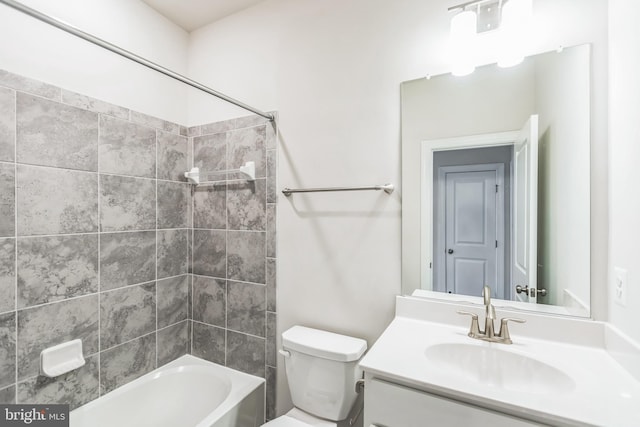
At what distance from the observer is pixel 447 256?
4.53 feet

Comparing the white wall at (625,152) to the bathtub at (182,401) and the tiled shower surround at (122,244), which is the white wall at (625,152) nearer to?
the tiled shower surround at (122,244)

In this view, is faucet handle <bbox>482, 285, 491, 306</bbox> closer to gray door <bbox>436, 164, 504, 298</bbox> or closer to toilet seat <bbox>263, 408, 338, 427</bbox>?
gray door <bbox>436, 164, 504, 298</bbox>

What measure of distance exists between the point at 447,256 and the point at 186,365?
174cm

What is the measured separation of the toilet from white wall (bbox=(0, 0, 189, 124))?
64.5 inches

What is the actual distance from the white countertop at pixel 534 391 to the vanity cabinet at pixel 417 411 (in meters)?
0.02

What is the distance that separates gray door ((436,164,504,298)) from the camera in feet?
4.20

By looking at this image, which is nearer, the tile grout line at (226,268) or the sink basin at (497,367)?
the sink basin at (497,367)

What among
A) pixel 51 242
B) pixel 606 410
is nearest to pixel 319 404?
pixel 606 410

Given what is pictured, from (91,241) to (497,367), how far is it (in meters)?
1.92

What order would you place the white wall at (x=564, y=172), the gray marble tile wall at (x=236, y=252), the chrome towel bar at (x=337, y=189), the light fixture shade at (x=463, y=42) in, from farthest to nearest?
the gray marble tile wall at (x=236, y=252), the chrome towel bar at (x=337, y=189), the light fixture shade at (x=463, y=42), the white wall at (x=564, y=172)

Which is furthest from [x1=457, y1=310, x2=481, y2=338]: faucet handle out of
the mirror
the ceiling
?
the ceiling

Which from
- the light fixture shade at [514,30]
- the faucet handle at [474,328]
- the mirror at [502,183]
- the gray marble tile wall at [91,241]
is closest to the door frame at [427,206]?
the mirror at [502,183]

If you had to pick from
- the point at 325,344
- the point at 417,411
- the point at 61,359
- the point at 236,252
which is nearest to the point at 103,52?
the point at 236,252

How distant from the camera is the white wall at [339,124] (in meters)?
1.43
